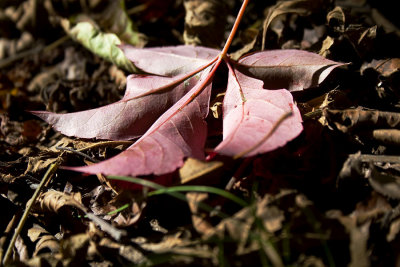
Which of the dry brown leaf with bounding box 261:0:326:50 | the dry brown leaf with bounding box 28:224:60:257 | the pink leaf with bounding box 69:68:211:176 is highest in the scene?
the dry brown leaf with bounding box 261:0:326:50

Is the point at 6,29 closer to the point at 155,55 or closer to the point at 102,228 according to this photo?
the point at 155,55

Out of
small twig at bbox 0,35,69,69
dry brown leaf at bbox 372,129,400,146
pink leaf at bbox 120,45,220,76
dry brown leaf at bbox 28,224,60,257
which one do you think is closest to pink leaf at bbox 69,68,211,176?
pink leaf at bbox 120,45,220,76

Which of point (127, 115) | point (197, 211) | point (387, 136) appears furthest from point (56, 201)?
point (387, 136)

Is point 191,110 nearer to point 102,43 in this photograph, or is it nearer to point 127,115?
point 127,115

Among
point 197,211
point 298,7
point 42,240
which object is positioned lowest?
point 42,240

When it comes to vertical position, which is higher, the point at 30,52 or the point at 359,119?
the point at 359,119

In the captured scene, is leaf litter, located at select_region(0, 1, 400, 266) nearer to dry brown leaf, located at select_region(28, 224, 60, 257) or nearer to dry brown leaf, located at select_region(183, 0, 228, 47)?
dry brown leaf, located at select_region(28, 224, 60, 257)
